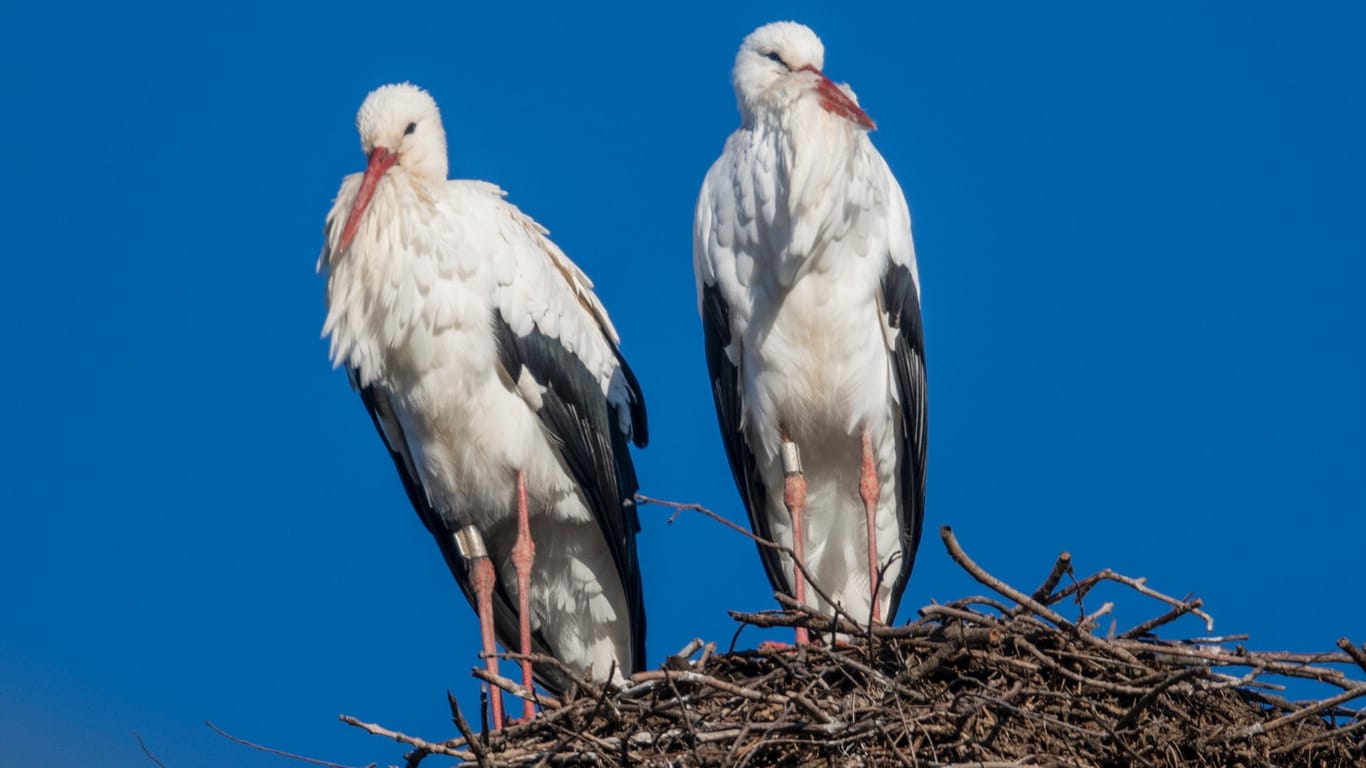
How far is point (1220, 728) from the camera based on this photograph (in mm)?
5219

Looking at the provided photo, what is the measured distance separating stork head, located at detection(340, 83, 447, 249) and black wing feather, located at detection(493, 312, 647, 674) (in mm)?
550

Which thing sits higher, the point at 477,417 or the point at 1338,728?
the point at 477,417

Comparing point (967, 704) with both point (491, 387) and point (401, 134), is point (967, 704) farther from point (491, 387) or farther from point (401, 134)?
point (401, 134)

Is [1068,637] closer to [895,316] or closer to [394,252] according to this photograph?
[895,316]

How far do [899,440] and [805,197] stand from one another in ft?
2.64

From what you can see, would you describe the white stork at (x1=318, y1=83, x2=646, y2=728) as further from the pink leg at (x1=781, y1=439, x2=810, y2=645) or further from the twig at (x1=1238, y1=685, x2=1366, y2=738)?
the twig at (x1=1238, y1=685, x2=1366, y2=738)

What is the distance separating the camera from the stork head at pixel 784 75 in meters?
6.30

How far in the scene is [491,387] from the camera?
6.60 meters

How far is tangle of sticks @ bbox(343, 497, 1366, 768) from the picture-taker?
16.8 feet

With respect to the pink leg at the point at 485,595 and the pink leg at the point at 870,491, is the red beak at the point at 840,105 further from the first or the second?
the pink leg at the point at 485,595

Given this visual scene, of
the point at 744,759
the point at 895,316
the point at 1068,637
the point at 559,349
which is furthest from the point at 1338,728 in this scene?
the point at 559,349

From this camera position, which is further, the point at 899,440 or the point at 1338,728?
the point at 899,440

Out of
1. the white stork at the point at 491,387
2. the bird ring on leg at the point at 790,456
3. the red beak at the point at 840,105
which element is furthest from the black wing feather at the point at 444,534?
the red beak at the point at 840,105

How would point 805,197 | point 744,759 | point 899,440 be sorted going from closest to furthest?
point 744,759 → point 805,197 → point 899,440
